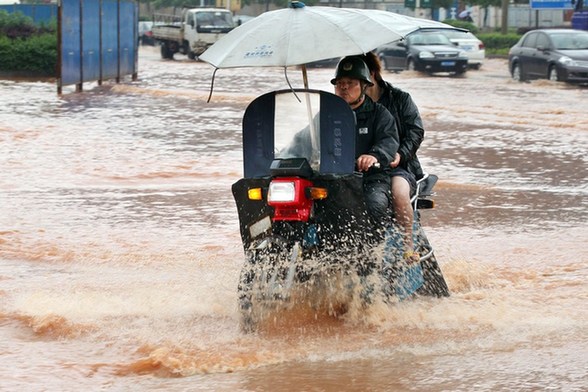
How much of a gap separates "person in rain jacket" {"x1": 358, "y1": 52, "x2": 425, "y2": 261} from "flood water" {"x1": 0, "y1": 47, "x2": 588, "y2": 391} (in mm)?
498

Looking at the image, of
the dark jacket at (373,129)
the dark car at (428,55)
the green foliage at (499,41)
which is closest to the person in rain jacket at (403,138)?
the dark jacket at (373,129)

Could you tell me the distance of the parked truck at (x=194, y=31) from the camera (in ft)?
143

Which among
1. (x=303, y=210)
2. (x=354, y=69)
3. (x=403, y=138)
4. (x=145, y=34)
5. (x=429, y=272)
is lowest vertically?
(x=429, y=272)

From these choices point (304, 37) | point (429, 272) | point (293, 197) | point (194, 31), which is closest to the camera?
point (293, 197)

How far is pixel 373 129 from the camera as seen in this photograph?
21.1 ft

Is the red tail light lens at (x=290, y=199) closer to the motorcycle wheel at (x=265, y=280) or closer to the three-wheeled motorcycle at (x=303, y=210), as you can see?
the three-wheeled motorcycle at (x=303, y=210)

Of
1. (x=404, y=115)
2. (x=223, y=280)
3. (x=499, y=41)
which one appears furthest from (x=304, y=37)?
(x=499, y=41)

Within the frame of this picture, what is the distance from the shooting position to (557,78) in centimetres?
2900

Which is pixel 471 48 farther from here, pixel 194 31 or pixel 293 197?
pixel 293 197

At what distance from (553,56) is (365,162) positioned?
2392 centimetres

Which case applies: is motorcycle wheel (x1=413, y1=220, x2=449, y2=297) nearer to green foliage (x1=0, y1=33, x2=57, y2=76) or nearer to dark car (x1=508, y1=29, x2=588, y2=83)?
dark car (x1=508, y1=29, x2=588, y2=83)

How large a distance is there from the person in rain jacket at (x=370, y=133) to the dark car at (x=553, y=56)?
22.7 m

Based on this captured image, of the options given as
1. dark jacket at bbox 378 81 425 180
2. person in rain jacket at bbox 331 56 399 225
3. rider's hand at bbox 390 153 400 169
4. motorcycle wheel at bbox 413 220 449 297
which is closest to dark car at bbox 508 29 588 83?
motorcycle wheel at bbox 413 220 449 297

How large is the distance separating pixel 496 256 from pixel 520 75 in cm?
2312
